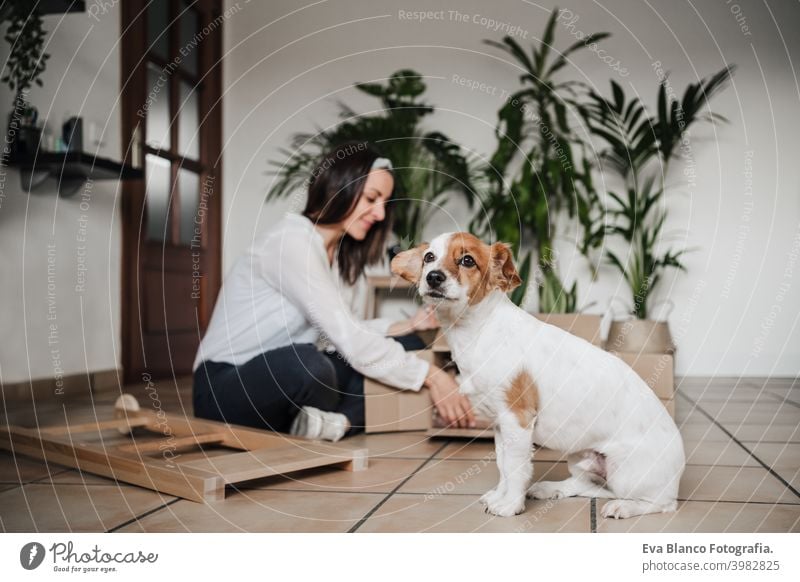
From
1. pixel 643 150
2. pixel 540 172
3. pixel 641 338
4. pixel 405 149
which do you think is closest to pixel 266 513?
pixel 641 338

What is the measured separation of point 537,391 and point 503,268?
230 millimetres

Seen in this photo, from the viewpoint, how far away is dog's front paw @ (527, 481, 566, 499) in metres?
1.37

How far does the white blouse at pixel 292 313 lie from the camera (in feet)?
6.46

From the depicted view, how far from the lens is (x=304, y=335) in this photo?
2107 millimetres

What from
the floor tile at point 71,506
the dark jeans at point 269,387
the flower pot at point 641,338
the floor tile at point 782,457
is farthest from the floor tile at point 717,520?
the flower pot at point 641,338

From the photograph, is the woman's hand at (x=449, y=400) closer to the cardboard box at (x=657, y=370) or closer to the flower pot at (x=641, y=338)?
the cardboard box at (x=657, y=370)

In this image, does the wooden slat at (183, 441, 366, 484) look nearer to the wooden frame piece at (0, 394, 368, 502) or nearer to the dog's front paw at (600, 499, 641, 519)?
the wooden frame piece at (0, 394, 368, 502)

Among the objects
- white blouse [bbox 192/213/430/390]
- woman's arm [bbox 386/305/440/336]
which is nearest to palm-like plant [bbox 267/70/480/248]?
woman's arm [bbox 386/305/440/336]

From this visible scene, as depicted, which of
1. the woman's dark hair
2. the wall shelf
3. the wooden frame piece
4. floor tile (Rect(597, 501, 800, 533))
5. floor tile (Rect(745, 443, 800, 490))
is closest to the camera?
floor tile (Rect(597, 501, 800, 533))

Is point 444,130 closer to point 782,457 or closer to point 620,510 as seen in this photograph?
point 782,457

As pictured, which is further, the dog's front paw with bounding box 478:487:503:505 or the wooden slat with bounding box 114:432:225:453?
the wooden slat with bounding box 114:432:225:453

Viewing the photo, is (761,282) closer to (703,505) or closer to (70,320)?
(703,505)

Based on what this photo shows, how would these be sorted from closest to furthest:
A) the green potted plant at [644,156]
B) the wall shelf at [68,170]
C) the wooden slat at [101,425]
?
the wooden slat at [101,425] < the wall shelf at [68,170] < the green potted plant at [644,156]
